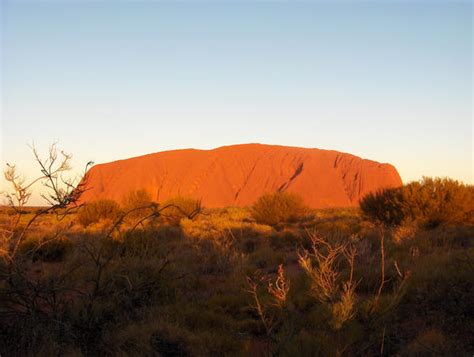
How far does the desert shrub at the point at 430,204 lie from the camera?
46.8 feet

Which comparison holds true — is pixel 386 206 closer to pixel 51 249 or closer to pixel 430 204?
pixel 430 204

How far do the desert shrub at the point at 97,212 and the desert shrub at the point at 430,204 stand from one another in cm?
1228

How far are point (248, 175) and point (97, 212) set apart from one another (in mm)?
38784

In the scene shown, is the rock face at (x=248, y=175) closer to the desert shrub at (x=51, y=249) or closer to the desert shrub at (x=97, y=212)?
the desert shrub at (x=97, y=212)

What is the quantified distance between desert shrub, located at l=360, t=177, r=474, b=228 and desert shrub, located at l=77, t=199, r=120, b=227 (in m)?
12.3

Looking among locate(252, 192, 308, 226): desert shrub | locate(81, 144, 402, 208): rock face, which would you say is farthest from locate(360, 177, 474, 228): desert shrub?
locate(81, 144, 402, 208): rock face

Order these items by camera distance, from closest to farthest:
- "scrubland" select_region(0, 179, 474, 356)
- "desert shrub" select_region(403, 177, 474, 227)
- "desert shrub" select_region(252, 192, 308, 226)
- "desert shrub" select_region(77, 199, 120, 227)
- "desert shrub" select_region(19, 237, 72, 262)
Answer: "scrubland" select_region(0, 179, 474, 356) → "desert shrub" select_region(19, 237, 72, 262) → "desert shrub" select_region(403, 177, 474, 227) → "desert shrub" select_region(252, 192, 308, 226) → "desert shrub" select_region(77, 199, 120, 227)

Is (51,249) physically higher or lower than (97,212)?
higher

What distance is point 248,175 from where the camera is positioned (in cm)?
5875

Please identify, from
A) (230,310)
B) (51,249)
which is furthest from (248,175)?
(230,310)

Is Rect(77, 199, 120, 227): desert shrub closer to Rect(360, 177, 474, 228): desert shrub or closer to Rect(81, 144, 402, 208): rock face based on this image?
Rect(360, 177, 474, 228): desert shrub

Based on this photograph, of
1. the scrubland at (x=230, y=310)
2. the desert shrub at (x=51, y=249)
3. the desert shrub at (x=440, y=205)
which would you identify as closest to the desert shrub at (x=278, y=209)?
the desert shrub at (x=440, y=205)

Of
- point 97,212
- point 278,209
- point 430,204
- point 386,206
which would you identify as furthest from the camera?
point 97,212

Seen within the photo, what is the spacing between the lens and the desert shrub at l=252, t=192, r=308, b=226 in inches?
777
